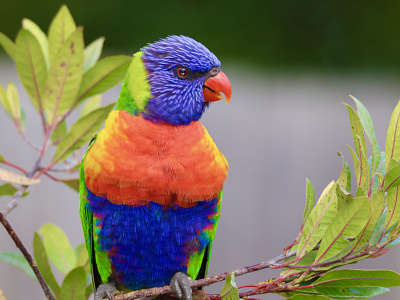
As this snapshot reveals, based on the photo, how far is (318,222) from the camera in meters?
0.91

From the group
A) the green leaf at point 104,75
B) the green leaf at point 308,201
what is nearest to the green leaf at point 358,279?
the green leaf at point 308,201


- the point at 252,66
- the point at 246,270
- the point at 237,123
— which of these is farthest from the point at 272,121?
the point at 246,270

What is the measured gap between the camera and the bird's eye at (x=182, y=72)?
50.6 inches

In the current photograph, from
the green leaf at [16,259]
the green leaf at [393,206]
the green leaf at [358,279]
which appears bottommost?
the green leaf at [16,259]

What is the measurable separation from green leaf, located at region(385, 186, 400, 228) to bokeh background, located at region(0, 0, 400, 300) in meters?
2.30

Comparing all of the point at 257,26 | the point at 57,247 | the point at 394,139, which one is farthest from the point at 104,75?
the point at 257,26

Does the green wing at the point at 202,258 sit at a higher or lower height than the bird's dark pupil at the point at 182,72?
lower

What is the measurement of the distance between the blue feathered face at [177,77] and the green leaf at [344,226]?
54cm

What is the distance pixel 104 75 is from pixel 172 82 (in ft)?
0.80

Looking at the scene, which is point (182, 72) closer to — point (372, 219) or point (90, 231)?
point (90, 231)

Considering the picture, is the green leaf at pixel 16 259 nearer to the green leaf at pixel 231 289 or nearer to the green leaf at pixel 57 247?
the green leaf at pixel 57 247

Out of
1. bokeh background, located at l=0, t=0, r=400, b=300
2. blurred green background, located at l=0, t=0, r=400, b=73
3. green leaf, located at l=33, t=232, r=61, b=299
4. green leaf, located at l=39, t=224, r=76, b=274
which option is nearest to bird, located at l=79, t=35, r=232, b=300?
green leaf, located at l=33, t=232, r=61, b=299

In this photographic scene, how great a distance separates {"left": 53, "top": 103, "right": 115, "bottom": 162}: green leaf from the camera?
4.32 ft

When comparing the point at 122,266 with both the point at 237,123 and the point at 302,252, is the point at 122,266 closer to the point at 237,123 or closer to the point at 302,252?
the point at 302,252
